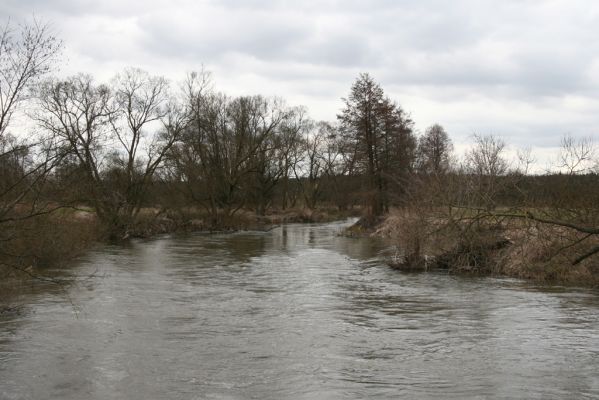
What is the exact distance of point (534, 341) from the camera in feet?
38.9

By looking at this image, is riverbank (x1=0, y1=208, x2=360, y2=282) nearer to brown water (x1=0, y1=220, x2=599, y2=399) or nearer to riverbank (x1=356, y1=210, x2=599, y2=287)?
brown water (x1=0, y1=220, x2=599, y2=399)

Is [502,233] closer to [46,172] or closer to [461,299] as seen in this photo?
[461,299]

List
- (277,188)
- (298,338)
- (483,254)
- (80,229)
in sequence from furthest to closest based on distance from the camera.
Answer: (277,188)
(80,229)
(483,254)
(298,338)

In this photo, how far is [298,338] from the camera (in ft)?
40.0

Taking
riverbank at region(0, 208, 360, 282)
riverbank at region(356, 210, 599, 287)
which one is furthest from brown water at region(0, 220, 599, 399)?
riverbank at region(356, 210, 599, 287)

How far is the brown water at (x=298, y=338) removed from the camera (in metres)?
9.12

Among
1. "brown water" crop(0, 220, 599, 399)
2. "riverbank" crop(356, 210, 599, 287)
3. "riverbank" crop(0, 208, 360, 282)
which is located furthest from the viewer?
"riverbank" crop(356, 210, 599, 287)

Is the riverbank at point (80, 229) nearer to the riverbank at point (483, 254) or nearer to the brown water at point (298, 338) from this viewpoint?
the brown water at point (298, 338)

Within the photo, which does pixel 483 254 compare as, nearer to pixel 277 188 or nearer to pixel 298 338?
pixel 298 338

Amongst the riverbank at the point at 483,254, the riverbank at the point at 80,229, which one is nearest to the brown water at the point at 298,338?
the riverbank at the point at 80,229

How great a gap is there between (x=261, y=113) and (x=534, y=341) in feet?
166

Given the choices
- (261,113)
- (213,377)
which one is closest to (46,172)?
(213,377)

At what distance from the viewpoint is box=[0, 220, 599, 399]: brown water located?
9125mm

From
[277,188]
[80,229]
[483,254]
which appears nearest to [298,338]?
[483,254]
